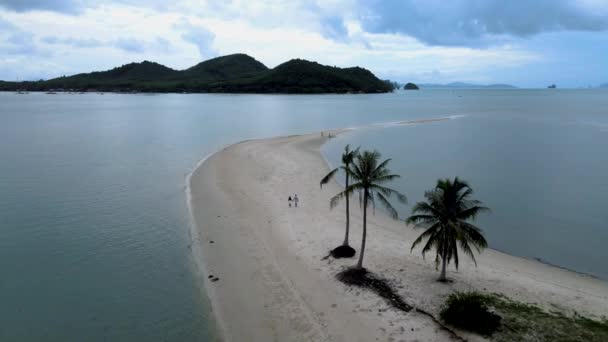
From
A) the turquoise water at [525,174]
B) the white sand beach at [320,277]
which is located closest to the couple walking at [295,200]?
the white sand beach at [320,277]

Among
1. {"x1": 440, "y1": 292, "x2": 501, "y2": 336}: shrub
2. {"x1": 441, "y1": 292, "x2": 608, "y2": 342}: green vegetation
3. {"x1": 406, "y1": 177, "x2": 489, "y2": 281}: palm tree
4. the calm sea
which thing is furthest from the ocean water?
{"x1": 406, "y1": 177, "x2": 489, "y2": 281}: palm tree

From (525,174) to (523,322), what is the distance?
42435mm

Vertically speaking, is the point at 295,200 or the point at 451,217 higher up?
the point at 451,217

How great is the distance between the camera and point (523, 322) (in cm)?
1861

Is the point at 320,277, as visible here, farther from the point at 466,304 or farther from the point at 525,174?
the point at 525,174

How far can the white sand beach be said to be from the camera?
64.2 feet

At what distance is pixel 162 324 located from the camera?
68.9 ft

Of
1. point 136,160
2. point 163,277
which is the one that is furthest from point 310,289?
point 136,160

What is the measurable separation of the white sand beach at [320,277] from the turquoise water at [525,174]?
527 cm

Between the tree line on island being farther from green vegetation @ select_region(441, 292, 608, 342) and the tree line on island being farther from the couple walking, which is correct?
the couple walking

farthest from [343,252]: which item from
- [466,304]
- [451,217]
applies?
[466,304]

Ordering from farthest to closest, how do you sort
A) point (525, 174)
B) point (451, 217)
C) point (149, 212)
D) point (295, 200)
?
point (525, 174) < point (149, 212) < point (295, 200) < point (451, 217)

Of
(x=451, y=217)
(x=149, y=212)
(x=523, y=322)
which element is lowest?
(x=149, y=212)

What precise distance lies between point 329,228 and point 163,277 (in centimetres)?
1308
